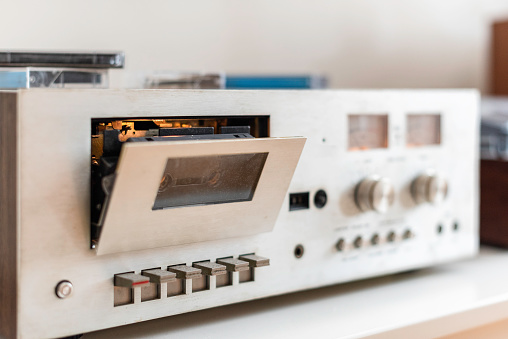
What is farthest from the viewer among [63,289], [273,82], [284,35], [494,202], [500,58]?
[500,58]

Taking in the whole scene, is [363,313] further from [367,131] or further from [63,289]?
[63,289]

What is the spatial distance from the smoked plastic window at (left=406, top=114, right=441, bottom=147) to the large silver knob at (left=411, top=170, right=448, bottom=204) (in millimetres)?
52

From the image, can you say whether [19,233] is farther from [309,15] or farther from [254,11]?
[309,15]

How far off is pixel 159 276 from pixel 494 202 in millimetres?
713

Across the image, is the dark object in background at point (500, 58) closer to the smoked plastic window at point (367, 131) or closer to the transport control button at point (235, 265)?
the smoked plastic window at point (367, 131)

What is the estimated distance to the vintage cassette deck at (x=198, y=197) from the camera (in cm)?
60

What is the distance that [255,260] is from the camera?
735 millimetres

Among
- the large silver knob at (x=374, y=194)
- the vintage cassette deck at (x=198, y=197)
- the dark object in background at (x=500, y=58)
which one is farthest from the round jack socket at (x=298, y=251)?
the dark object in background at (x=500, y=58)

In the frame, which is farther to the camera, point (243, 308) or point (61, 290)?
point (243, 308)

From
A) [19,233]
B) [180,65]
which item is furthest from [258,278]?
[180,65]

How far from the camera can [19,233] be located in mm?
595

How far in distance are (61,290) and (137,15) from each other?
1.98ft

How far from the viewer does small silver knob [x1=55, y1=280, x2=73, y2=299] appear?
2.03 ft

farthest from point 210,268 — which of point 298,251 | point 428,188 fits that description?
point 428,188
